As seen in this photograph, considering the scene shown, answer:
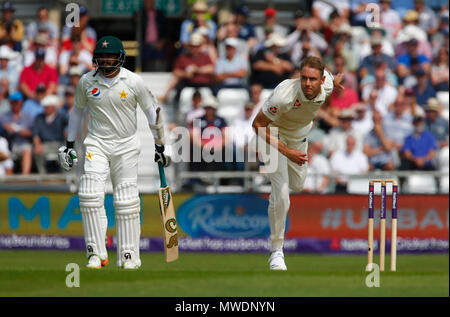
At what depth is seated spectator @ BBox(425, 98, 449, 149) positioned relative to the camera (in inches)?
673

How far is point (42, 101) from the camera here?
1702 cm

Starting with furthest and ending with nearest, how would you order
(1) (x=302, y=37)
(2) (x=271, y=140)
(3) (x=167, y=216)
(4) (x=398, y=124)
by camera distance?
1. (1) (x=302, y=37)
2. (4) (x=398, y=124)
3. (2) (x=271, y=140)
4. (3) (x=167, y=216)

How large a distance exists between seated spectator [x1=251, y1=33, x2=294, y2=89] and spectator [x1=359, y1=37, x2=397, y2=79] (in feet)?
5.17

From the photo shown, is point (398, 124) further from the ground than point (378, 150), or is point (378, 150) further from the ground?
point (398, 124)

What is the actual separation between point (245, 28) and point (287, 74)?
5.45ft

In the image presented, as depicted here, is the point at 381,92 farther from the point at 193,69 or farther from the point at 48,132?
the point at 48,132

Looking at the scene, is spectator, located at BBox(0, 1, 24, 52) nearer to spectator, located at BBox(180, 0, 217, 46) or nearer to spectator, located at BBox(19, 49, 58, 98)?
spectator, located at BBox(19, 49, 58, 98)

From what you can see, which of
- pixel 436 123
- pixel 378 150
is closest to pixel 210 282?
pixel 378 150

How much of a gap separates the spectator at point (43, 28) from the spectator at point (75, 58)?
0.59 m

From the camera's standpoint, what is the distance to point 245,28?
1842 cm

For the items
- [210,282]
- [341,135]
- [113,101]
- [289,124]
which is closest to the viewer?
[113,101]

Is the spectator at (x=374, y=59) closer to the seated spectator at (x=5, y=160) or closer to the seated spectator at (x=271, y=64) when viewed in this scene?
the seated spectator at (x=271, y=64)

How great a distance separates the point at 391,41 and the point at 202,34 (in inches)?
147

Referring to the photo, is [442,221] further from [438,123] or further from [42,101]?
[42,101]
